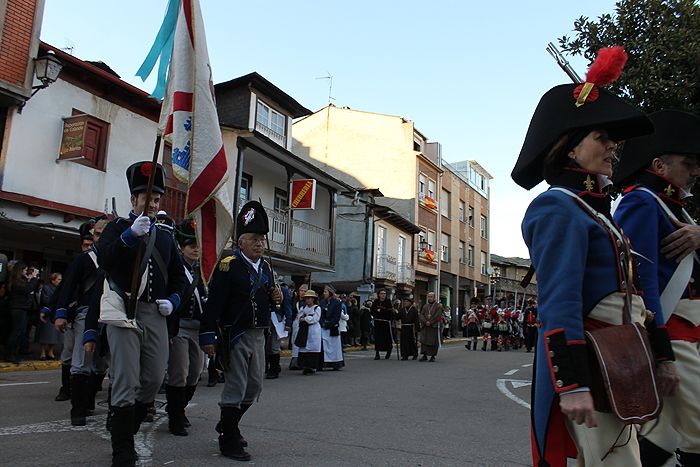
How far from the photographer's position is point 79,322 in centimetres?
645

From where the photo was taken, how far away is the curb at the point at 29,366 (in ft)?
35.7

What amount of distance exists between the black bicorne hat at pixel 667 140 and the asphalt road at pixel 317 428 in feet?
8.56

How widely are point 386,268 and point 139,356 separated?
29.2 meters

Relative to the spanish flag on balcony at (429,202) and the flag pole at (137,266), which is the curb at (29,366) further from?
the spanish flag on balcony at (429,202)

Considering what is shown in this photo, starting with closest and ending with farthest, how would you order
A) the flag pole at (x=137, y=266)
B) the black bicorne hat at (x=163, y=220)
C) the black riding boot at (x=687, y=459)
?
the black riding boot at (x=687, y=459), the flag pole at (x=137, y=266), the black bicorne hat at (x=163, y=220)

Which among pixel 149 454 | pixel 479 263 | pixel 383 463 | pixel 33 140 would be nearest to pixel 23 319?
pixel 33 140

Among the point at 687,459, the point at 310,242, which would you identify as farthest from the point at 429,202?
the point at 687,459

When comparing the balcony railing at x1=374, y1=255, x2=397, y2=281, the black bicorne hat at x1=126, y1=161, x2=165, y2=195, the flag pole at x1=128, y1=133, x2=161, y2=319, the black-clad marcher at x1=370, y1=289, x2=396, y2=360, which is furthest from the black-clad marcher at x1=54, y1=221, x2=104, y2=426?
the balcony railing at x1=374, y1=255, x2=397, y2=281

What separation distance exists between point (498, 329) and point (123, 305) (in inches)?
819

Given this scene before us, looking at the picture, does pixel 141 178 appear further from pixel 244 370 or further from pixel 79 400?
pixel 79 400

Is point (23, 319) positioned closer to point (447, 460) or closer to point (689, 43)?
point (447, 460)

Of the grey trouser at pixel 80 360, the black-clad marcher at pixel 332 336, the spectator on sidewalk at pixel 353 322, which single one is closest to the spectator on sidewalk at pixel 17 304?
the black-clad marcher at pixel 332 336

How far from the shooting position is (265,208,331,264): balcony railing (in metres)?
22.0

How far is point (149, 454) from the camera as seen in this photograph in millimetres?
4637
